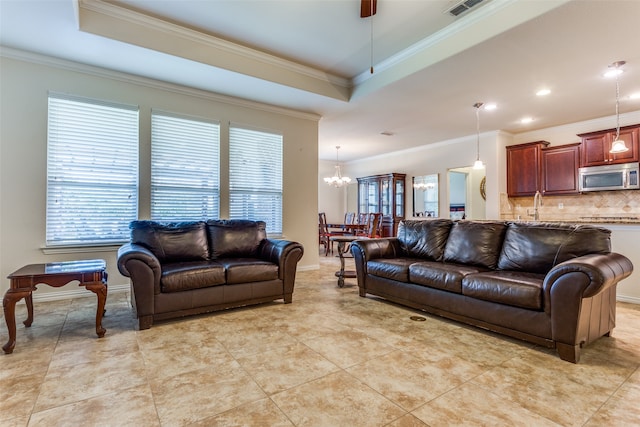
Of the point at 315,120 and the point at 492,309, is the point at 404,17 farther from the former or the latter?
the point at 492,309

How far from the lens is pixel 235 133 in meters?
4.94

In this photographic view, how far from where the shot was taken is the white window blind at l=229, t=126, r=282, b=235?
16.2ft

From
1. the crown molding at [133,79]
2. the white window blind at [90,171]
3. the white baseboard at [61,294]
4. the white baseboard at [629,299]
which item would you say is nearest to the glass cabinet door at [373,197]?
the crown molding at [133,79]

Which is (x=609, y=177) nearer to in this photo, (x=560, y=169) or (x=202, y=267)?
(x=560, y=169)

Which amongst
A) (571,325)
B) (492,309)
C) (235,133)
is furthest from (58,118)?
(571,325)

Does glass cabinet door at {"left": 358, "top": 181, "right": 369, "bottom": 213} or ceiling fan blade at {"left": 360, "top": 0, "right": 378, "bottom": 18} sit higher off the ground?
ceiling fan blade at {"left": 360, "top": 0, "right": 378, "bottom": 18}

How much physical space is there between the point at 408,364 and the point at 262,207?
11.8ft

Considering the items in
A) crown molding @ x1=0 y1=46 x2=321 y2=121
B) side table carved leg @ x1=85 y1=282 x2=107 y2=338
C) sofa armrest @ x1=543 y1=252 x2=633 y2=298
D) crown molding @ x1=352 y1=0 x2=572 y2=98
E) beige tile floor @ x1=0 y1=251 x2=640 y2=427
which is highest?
crown molding @ x1=352 y1=0 x2=572 y2=98

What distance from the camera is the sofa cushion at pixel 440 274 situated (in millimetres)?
2938

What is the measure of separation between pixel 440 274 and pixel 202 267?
2336mm

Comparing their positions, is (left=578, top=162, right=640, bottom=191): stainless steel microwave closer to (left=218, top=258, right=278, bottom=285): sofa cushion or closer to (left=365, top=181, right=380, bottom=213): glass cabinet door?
(left=365, top=181, right=380, bottom=213): glass cabinet door

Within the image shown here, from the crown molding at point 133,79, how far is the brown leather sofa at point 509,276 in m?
2.79

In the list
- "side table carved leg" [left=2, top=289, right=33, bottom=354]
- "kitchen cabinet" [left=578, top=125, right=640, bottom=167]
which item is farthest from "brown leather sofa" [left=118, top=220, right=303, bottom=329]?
"kitchen cabinet" [left=578, top=125, right=640, bottom=167]

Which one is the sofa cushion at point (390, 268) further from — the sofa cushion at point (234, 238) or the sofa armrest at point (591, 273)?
the sofa cushion at point (234, 238)
